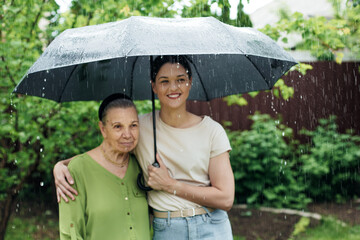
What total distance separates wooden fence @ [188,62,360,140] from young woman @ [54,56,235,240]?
5630mm

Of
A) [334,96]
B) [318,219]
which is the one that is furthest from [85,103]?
[334,96]

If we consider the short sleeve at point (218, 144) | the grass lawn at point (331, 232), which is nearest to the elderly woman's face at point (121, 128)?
the short sleeve at point (218, 144)

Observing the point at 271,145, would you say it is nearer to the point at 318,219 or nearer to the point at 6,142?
the point at 318,219

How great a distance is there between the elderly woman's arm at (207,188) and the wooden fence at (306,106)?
18.8 feet

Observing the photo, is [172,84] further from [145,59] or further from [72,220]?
[72,220]

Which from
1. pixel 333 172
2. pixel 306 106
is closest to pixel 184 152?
pixel 333 172

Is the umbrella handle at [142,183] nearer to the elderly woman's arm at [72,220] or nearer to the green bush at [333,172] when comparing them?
the elderly woman's arm at [72,220]

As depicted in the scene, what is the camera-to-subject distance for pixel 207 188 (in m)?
2.51

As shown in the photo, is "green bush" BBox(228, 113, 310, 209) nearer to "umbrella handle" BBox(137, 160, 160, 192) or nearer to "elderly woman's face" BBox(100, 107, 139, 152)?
"umbrella handle" BBox(137, 160, 160, 192)

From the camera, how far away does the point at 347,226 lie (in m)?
5.88

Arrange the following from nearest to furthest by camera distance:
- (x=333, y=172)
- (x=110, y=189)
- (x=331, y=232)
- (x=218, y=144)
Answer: (x=110, y=189) → (x=218, y=144) → (x=331, y=232) → (x=333, y=172)

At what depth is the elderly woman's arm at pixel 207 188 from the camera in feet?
8.09

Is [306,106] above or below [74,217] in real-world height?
above

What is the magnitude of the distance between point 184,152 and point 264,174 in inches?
188
